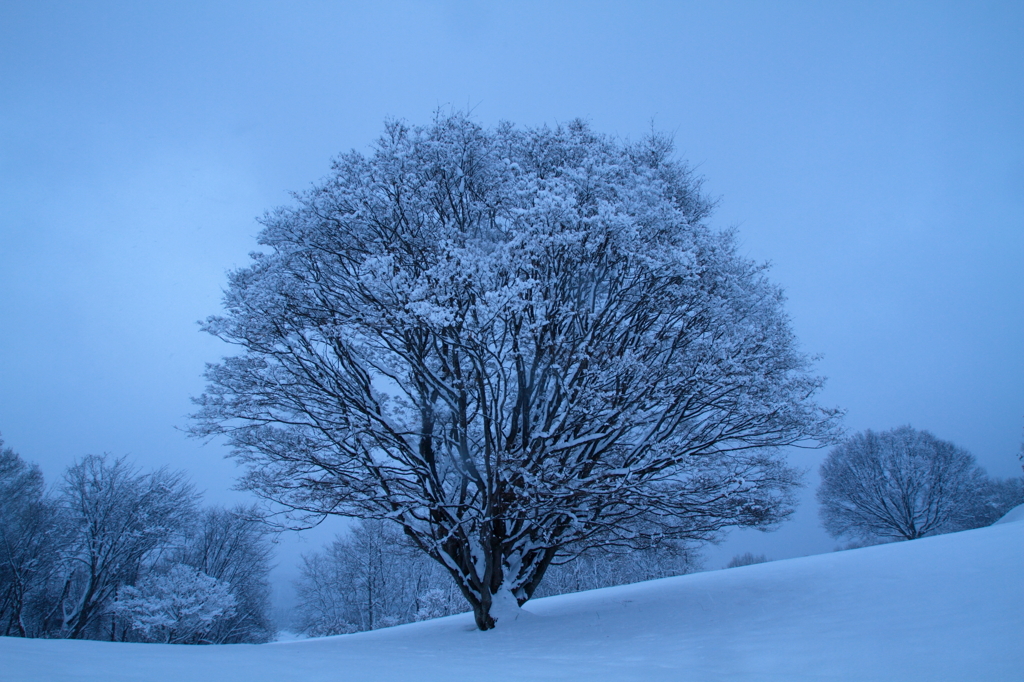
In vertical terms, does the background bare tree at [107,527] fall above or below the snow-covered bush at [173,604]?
above

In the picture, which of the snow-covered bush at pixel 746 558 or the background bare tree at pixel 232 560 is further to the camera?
the snow-covered bush at pixel 746 558

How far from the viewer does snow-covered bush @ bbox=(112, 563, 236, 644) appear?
19.5 metres

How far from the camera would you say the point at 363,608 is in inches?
1127

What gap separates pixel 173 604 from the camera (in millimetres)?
19875

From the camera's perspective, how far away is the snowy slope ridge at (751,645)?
3.37 m

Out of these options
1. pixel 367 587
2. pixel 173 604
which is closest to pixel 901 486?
pixel 367 587

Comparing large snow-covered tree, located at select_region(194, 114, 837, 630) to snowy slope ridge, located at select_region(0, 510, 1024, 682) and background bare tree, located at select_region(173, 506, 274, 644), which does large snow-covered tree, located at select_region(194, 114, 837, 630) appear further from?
background bare tree, located at select_region(173, 506, 274, 644)

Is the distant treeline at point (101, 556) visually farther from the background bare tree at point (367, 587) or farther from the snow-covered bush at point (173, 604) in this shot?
the background bare tree at point (367, 587)

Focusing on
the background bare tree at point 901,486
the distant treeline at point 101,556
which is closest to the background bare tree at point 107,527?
the distant treeline at point 101,556

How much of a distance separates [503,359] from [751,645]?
16.0ft

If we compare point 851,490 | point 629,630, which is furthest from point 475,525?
point 851,490

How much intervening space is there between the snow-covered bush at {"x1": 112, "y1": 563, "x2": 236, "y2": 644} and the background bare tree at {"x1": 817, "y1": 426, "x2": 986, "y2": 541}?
32872mm

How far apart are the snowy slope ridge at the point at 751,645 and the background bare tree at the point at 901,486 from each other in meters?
24.6

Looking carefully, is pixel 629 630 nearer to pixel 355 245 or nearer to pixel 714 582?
pixel 714 582
